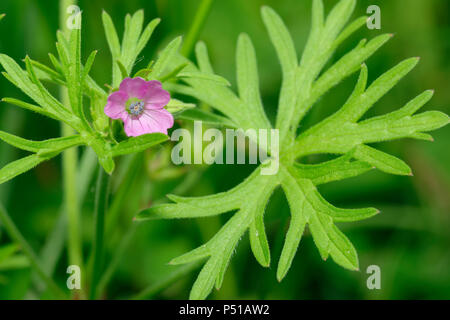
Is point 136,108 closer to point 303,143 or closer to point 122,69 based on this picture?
point 122,69

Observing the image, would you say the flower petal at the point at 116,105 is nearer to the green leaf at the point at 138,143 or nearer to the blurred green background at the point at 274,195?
the green leaf at the point at 138,143

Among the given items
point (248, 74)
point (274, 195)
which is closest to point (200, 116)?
point (248, 74)

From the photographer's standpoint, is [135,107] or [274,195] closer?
[135,107]

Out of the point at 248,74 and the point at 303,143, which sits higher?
the point at 248,74

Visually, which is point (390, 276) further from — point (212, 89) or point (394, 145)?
point (212, 89)

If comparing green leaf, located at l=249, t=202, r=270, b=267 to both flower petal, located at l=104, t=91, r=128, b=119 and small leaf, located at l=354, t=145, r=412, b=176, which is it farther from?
flower petal, located at l=104, t=91, r=128, b=119
